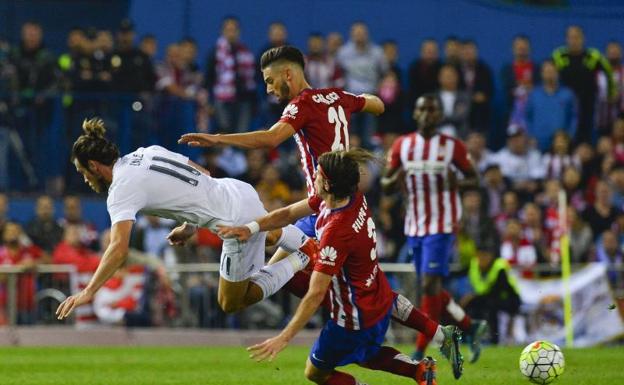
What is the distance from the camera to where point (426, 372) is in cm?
955

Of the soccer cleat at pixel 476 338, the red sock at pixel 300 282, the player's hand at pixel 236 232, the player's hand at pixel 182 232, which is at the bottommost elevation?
the soccer cleat at pixel 476 338

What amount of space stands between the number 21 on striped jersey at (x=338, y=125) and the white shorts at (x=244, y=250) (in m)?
0.78

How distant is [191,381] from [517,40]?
1109 centimetres

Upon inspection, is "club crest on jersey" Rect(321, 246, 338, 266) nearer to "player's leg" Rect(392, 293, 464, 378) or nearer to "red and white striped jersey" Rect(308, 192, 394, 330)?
"red and white striped jersey" Rect(308, 192, 394, 330)

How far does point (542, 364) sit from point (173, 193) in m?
3.09

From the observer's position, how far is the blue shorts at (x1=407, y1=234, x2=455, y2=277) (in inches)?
562

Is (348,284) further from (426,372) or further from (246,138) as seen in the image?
(246,138)

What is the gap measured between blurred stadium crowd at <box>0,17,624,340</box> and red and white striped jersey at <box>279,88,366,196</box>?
776 centimetres

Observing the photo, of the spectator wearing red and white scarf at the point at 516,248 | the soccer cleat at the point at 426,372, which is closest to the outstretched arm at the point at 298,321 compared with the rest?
the soccer cleat at the point at 426,372

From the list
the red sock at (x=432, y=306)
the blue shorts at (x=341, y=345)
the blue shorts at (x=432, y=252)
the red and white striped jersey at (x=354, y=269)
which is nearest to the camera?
the red and white striped jersey at (x=354, y=269)

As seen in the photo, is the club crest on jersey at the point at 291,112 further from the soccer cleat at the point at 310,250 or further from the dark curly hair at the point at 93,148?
the dark curly hair at the point at 93,148

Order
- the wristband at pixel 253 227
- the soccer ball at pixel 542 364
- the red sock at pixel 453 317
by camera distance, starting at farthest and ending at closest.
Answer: the red sock at pixel 453 317 → the soccer ball at pixel 542 364 → the wristband at pixel 253 227

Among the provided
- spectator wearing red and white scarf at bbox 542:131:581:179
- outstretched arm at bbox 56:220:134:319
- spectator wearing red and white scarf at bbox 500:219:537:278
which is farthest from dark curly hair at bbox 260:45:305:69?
spectator wearing red and white scarf at bbox 542:131:581:179

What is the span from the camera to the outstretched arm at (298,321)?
8.27 meters
